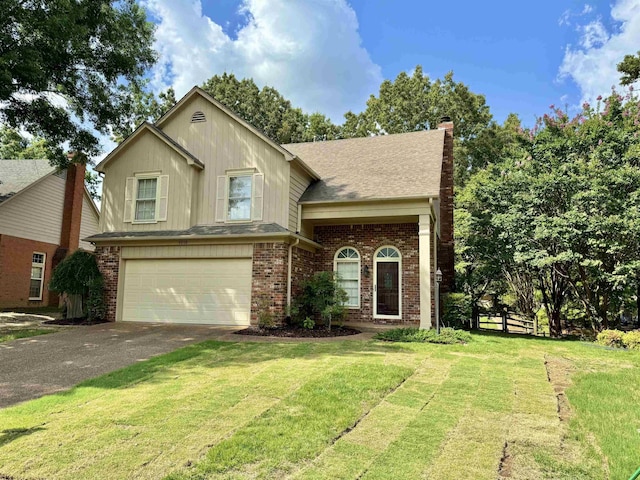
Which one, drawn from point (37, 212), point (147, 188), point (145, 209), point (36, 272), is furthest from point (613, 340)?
point (37, 212)

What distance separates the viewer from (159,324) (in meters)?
12.4

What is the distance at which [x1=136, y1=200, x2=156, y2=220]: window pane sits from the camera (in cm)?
1340

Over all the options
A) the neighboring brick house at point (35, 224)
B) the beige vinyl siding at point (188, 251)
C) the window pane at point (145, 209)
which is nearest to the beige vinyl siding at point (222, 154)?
the beige vinyl siding at point (188, 251)

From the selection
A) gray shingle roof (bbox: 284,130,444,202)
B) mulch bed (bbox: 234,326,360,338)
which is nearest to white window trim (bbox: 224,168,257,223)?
gray shingle roof (bbox: 284,130,444,202)

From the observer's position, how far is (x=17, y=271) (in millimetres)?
18922

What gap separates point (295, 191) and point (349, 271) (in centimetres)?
313

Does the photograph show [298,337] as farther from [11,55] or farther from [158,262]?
[11,55]

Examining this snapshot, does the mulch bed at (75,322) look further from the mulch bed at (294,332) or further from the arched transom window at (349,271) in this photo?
the arched transom window at (349,271)

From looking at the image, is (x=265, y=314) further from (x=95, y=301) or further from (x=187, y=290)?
(x=95, y=301)

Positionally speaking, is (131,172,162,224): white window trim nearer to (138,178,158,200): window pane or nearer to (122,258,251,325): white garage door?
(138,178,158,200): window pane

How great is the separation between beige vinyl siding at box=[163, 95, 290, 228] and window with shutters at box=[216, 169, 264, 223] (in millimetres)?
162

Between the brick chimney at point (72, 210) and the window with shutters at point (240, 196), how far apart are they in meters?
12.9

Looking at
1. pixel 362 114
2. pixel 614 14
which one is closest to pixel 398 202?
pixel 614 14

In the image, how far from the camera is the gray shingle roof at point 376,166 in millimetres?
12344
